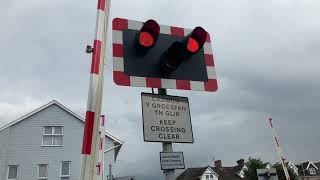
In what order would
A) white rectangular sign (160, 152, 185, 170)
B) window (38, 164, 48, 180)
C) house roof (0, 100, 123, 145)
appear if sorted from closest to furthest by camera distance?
white rectangular sign (160, 152, 185, 170)
window (38, 164, 48, 180)
house roof (0, 100, 123, 145)

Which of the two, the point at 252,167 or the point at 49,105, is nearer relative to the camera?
the point at 49,105

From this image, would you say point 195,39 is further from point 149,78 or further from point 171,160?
point 171,160

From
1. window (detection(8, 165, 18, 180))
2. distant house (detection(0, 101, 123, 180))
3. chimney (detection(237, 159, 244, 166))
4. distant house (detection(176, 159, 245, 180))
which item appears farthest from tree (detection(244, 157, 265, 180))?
window (detection(8, 165, 18, 180))

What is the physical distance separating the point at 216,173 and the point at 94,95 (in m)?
69.0

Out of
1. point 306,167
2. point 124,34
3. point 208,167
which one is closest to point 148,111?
point 124,34

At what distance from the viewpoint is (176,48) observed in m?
4.13

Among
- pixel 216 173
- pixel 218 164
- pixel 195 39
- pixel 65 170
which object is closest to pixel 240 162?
pixel 218 164

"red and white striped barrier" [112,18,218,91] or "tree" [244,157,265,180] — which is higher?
"tree" [244,157,265,180]

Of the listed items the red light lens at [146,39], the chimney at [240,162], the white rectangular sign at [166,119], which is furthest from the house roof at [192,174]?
the red light lens at [146,39]

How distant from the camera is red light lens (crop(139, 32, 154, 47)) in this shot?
406 centimetres

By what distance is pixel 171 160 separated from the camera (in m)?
3.62

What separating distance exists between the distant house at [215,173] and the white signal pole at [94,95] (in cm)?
6562

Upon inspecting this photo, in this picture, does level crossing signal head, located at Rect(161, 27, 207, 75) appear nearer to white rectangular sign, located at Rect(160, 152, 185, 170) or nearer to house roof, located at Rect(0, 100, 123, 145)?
white rectangular sign, located at Rect(160, 152, 185, 170)

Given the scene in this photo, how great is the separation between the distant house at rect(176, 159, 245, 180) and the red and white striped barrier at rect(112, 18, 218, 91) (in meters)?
63.8
